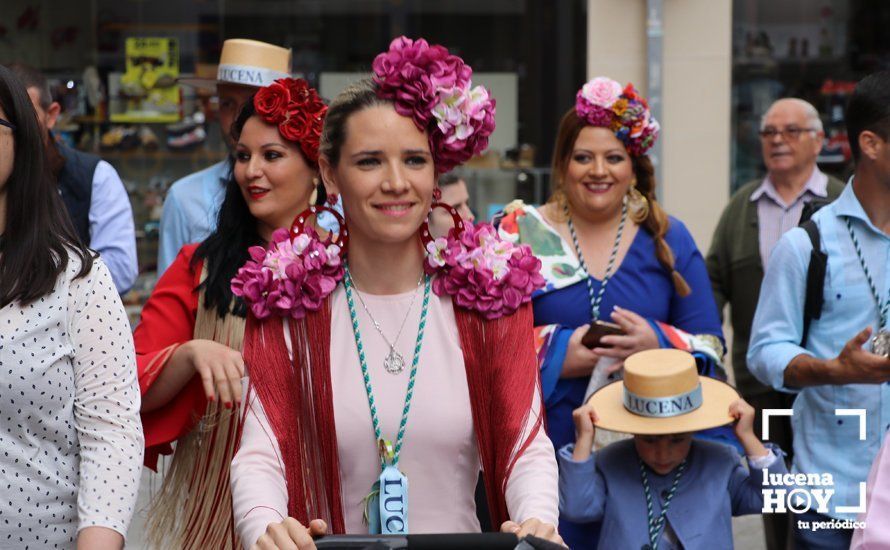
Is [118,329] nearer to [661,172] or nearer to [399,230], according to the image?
[399,230]

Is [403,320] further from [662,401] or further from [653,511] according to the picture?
[653,511]

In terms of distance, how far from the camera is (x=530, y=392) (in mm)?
3240

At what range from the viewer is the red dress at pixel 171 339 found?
4141 millimetres

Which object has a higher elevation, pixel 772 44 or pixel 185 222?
pixel 772 44

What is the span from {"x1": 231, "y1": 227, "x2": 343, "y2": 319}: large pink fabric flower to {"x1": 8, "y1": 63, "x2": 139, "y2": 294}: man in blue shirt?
2974 millimetres

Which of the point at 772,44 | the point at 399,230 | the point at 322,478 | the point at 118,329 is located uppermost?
the point at 772,44

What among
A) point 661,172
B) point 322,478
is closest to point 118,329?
point 322,478

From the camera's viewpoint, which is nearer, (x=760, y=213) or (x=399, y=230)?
(x=399, y=230)

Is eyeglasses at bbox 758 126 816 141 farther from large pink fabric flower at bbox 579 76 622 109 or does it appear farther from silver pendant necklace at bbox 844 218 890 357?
silver pendant necklace at bbox 844 218 890 357

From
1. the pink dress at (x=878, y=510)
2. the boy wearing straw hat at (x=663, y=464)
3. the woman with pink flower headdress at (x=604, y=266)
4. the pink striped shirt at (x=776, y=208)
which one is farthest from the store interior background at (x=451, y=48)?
the pink dress at (x=878, y=510)

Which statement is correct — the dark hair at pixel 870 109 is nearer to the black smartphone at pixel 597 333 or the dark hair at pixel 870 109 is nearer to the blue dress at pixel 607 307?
the blue dress at pixel 607 307

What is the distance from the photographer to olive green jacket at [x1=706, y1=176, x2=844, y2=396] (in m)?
7.12

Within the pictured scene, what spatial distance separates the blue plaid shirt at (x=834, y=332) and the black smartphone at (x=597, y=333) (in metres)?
0.52

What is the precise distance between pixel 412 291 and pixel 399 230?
193 millimetres
